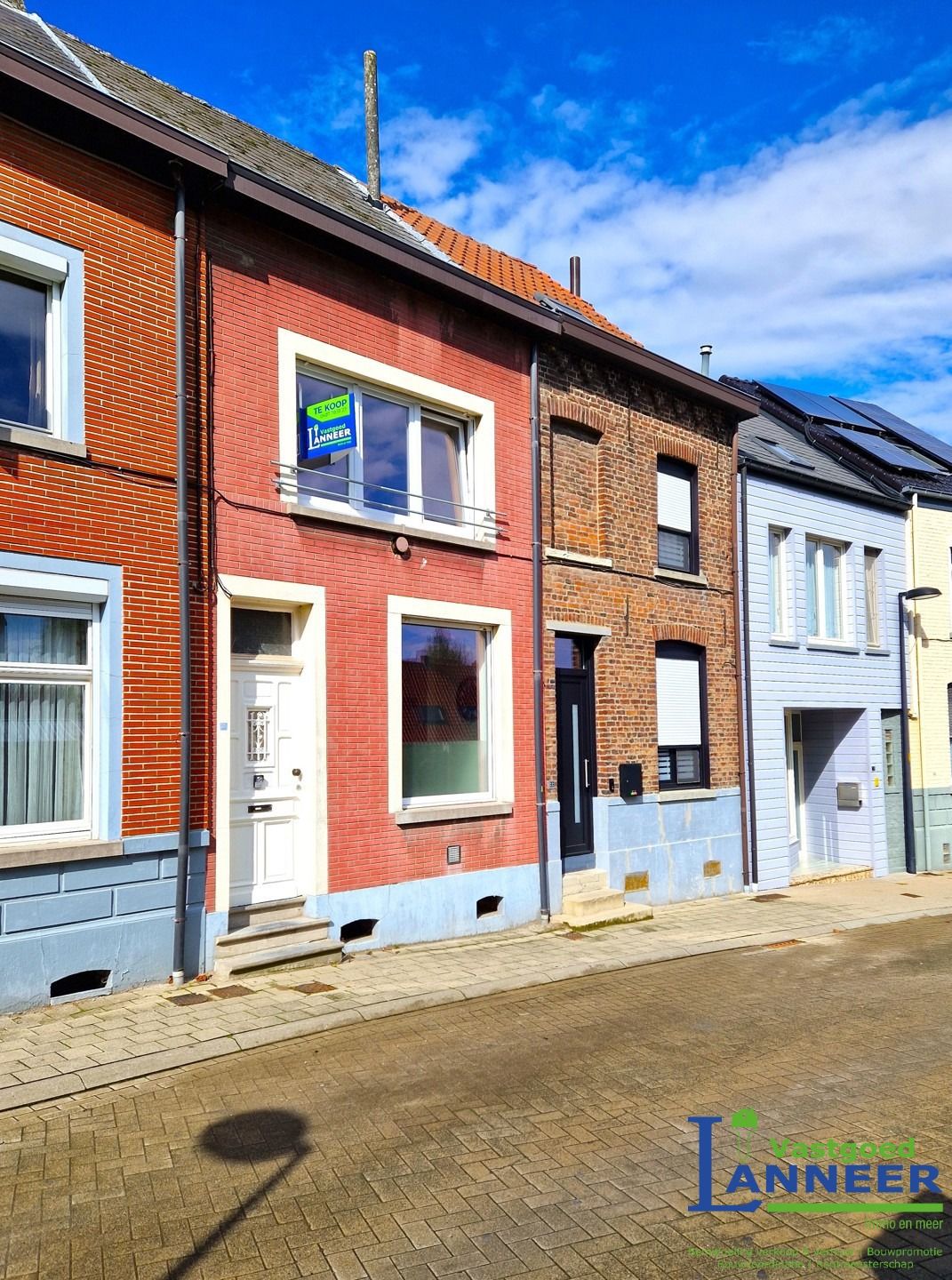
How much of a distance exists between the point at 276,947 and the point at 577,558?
19.5ft

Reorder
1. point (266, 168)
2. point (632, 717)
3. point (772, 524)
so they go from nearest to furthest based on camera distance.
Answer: point (266, 168), point (632, 717), point (772, 524)

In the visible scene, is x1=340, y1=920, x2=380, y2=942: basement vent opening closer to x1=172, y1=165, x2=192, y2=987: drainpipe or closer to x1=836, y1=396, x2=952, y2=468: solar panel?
x1=172, y1=165, x2=192, y2=987: drainpipe

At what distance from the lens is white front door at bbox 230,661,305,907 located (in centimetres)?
943

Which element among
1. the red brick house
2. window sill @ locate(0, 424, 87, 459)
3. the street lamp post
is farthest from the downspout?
window sill @ locate(0, 424, 87, 459)

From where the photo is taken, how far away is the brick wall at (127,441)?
8039 millimetres

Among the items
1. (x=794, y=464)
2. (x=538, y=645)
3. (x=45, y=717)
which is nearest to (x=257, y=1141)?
(x=45, y=717)

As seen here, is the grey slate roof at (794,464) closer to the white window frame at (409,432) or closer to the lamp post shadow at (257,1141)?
the white window frame at (409,432)

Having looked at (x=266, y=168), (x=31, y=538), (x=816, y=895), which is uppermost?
(x=266, y=168)

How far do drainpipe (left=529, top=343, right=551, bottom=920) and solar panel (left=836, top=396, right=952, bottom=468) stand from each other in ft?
42.1

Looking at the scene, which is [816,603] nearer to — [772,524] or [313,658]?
[772,524]

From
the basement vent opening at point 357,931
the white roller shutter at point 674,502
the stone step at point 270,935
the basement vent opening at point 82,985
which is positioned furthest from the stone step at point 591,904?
the basement vent opening at point 82,985

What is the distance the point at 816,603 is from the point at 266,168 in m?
11.0

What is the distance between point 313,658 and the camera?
9883 mm

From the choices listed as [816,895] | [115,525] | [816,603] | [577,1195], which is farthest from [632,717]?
[577,1195]
